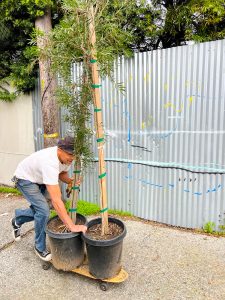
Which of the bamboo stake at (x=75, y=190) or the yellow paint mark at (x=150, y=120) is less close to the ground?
the yellow paint mark at (x=150, y=120)

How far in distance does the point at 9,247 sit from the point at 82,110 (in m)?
2.34

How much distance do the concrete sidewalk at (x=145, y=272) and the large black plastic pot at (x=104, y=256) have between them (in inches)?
8.8

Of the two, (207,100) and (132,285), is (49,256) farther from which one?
(207,100)

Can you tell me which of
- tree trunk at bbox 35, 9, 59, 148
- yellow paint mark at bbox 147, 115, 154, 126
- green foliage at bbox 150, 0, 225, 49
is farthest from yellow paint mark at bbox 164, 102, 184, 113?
tree trunk at bbox 35, 9, 59, 148

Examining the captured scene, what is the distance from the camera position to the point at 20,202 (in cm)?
596

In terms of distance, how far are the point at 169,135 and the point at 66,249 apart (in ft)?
7.18

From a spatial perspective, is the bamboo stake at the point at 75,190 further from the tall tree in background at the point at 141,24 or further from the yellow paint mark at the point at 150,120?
the tall tree in background at the point at 141,24

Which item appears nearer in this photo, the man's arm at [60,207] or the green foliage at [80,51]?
the green foliage at [80,51]

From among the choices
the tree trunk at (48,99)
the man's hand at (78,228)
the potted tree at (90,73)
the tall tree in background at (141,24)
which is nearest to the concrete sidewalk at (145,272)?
the potted tree at (90,73)

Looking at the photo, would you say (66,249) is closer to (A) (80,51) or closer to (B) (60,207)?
(B) (60,207)

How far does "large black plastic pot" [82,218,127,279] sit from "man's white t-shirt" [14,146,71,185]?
751 millimetres

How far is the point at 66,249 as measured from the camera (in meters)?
3.20

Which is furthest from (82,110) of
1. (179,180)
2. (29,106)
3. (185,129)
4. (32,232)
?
(29,106)

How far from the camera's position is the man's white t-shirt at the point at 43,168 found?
10.3ft
